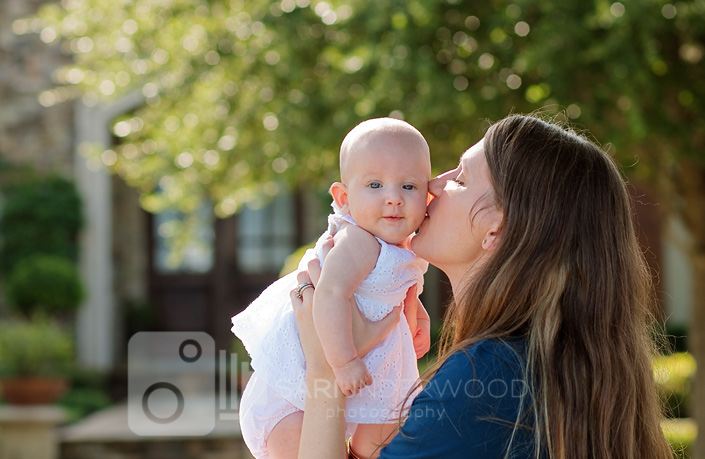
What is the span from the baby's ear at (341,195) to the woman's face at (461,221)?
19cm

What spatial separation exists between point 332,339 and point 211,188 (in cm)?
456

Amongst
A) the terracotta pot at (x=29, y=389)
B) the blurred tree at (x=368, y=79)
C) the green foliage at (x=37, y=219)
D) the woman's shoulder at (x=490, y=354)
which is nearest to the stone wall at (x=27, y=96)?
the green foliage at (x=37, y=219)

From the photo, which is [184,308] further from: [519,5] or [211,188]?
[519,5]

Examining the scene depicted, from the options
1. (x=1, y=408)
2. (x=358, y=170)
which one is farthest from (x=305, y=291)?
(x=1, y=408)

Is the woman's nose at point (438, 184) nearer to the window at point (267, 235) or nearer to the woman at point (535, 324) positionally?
the woman at point (535, 324)

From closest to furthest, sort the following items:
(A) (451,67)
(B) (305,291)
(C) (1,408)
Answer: (B) (305,291) → (A) (451,67) → (C) (1,408)

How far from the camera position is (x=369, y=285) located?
189 centimetres

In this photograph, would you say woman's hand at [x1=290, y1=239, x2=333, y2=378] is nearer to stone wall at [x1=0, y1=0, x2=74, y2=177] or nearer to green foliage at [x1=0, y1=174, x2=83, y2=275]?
green foliage at [x1=0, y1=174, x2=83, y2=275]

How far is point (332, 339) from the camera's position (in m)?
1.79

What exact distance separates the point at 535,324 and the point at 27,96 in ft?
34.7

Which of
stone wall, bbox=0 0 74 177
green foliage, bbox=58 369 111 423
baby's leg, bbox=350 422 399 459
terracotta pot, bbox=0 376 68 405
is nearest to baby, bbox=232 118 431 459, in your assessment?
baby's leg, bbox=350 422 399 459

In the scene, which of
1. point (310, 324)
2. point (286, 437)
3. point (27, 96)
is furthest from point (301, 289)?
point (27, 96)

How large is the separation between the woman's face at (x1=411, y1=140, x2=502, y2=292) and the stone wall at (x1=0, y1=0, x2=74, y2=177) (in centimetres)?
1000

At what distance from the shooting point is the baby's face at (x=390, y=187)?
189 centimetres
